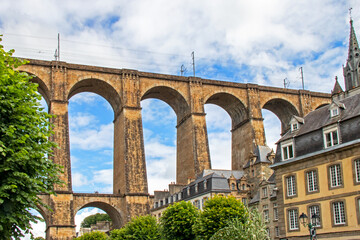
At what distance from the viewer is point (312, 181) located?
985 inches

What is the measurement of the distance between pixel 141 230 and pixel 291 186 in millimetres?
18098

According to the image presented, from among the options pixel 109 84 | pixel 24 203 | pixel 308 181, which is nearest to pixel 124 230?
pixel 109 84

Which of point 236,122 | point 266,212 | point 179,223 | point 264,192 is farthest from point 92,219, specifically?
point 179,223

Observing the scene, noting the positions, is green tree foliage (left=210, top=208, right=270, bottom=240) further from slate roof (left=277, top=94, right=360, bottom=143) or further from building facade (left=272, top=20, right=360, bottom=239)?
slate roof (left=277, top=94, right=360, bottom=143)

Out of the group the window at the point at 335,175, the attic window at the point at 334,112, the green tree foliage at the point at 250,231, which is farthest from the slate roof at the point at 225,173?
the window at the point at 335,175

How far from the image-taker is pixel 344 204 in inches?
905

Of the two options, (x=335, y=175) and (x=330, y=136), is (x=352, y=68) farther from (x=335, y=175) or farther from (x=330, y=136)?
(x=335, y=175)

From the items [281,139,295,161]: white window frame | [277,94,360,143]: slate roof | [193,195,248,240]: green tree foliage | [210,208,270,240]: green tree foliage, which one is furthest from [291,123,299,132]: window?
[193,195,248,240]: green tree foliage

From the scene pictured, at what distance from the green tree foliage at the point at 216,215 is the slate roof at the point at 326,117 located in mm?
7662

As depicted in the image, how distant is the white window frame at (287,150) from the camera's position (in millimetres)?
26953

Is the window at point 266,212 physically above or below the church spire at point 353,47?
below

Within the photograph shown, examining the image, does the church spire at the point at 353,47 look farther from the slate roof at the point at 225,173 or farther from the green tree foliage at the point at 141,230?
the green tree foliage at the point at 141,230

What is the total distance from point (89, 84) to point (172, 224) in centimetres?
2285

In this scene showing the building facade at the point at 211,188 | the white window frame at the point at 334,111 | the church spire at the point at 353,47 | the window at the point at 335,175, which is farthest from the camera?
the church spire at the point at 353,47
